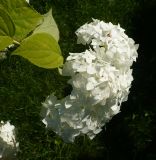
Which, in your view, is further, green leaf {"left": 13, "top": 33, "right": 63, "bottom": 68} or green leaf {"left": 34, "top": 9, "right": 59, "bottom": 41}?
green leaf {"left": 34, "top": 9, "right": 59, "bottom": 41}

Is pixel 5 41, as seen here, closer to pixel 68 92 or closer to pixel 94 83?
pixel 94 83

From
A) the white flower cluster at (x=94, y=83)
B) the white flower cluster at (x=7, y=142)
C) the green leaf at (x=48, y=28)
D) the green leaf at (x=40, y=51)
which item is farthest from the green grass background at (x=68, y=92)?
the green leaf at (x=40, y=51)

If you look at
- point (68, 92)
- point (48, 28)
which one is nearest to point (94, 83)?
point (48, 28)

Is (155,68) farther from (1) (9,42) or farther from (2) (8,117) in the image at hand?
(1) (9,42)

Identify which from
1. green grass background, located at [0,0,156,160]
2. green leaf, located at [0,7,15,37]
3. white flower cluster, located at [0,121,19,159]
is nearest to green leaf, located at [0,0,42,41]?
green leaf, located at [0,7,15,37]

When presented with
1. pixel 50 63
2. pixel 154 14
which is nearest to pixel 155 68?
pixel 154 14

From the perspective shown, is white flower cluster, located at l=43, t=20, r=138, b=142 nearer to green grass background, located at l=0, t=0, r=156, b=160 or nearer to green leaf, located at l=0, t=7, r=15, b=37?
green leaf, located at l=0, t=7, r=15, b=37
